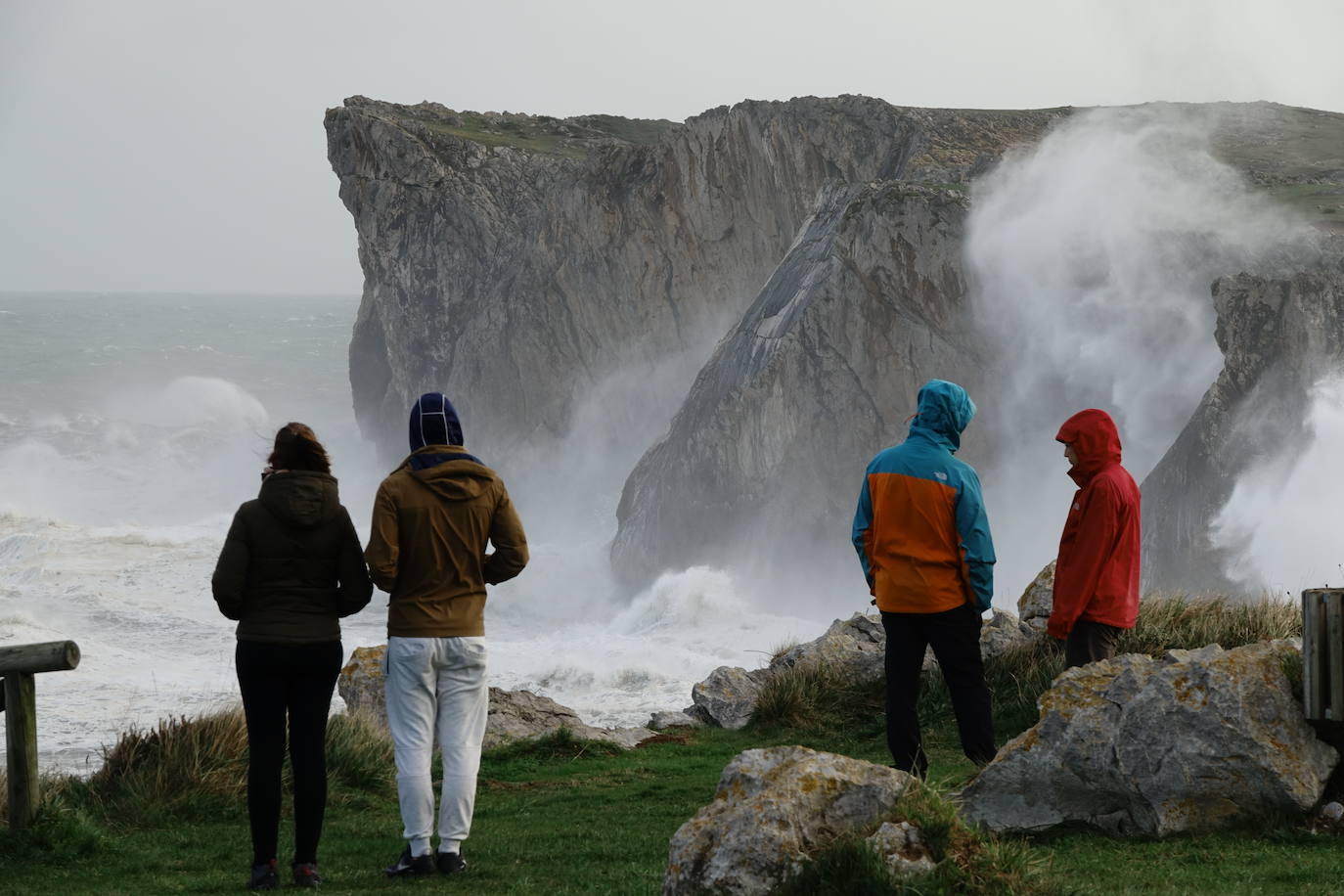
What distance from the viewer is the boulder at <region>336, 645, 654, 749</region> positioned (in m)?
11.1

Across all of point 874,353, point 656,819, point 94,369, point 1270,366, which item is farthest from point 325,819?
point 94,369

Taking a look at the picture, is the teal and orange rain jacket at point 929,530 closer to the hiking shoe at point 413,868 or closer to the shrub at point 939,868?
the shrub at point 939,868

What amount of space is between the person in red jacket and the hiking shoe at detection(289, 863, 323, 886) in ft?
11.9

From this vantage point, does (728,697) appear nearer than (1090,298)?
Yes

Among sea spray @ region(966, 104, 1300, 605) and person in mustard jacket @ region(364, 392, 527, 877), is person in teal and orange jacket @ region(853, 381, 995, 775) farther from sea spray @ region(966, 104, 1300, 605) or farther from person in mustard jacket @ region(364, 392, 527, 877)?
sea spray @ region(966, 104, 1300, 605)

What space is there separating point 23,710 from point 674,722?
645 cm

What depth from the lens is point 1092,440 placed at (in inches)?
261

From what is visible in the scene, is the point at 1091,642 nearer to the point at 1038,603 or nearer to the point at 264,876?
the point at 1038,603

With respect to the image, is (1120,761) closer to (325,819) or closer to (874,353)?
(325,819)

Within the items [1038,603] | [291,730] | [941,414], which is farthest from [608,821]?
[1038,603]

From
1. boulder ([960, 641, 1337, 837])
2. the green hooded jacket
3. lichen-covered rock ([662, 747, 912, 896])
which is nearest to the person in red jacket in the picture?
boulder ([960, 641, 1337, 837])

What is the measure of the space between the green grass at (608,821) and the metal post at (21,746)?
0.10 m

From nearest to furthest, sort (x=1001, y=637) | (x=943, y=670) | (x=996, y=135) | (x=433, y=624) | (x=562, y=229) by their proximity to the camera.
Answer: (x=433, y=624), (x=943, y=670), (x=1001, y=637), (x=996, y=135), (x=562, y=229)

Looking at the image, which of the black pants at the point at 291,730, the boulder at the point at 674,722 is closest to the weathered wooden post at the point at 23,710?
the black pants at the point at 291,730
